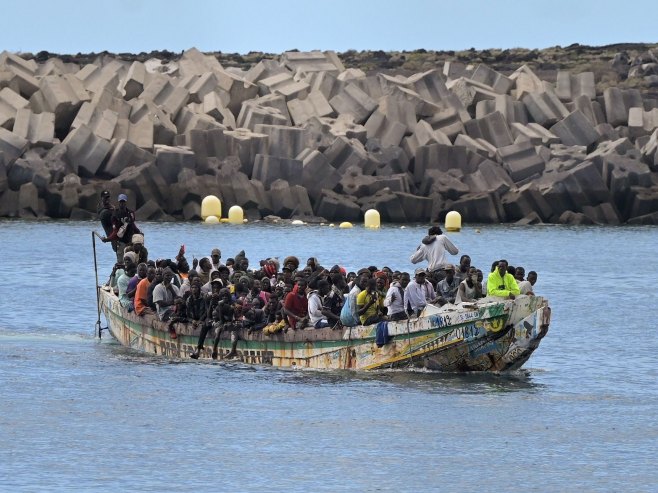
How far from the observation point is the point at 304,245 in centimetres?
6619

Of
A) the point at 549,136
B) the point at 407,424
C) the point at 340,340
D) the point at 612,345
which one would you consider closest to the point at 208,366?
the point at 340,340

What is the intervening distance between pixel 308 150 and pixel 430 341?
163 feet

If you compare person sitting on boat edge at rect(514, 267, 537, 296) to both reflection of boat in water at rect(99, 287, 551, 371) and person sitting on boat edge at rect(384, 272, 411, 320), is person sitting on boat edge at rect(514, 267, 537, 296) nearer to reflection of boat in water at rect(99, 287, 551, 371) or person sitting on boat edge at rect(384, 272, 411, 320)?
reflection of boat in water at rect(99, 287, 551, 371)

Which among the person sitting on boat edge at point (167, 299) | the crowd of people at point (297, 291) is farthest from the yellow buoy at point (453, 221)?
the person sitting on boat edge at point (167, 299)

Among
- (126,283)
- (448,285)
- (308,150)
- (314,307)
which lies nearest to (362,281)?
(314,307)

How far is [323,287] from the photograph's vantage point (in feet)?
98.9

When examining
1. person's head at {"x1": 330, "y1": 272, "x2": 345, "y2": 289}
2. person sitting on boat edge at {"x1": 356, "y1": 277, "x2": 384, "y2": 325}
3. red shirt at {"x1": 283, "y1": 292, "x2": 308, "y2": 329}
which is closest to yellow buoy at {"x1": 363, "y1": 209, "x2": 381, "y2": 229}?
person's head at {"x1": 330, "y1": 272, "x2": 345, "y2": 289}

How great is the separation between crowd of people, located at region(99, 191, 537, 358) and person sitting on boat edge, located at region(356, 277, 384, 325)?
17 mm

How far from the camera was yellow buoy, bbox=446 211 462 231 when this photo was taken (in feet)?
245

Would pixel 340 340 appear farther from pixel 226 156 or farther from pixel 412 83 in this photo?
pixel 412 83

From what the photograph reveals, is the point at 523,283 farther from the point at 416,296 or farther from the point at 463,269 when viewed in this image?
the point at 416,296

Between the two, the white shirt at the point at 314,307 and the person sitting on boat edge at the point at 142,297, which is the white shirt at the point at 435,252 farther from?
the person sitting on boat edge at the point at 142,297

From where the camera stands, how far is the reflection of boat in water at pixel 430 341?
2817 cm

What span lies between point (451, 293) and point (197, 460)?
778 centimetres
